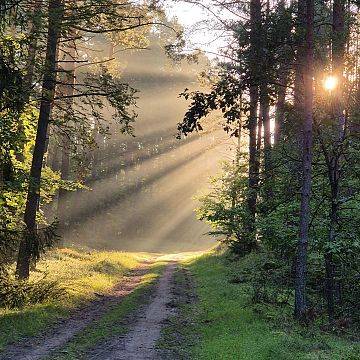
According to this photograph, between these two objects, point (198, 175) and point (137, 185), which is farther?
point (198, 175)

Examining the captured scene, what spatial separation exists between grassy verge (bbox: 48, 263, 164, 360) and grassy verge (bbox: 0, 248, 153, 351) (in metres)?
1.23

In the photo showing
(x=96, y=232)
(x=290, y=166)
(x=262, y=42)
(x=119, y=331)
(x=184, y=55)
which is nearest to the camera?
(x=119, y=331)

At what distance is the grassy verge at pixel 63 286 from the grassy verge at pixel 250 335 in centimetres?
383

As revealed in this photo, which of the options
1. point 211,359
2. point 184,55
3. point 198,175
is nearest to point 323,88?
point 184,55

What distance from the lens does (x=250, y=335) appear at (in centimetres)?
1052

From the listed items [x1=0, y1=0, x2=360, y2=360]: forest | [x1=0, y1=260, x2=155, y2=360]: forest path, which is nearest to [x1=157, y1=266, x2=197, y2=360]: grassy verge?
[x1=0, y1=0, x2=360, y2=360]: forest

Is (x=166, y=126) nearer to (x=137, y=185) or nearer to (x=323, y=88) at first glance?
(x=137, y=185)

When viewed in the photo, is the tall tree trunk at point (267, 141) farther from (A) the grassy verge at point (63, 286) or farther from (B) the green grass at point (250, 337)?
(A) the grassy verge at point (63, 286)

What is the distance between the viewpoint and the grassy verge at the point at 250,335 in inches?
354

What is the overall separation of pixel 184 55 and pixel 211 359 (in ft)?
49.5

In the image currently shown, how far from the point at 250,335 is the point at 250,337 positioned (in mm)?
199

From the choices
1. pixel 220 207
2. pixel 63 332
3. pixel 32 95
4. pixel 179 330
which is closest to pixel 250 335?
pixel 179 330

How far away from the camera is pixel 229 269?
22453 mm

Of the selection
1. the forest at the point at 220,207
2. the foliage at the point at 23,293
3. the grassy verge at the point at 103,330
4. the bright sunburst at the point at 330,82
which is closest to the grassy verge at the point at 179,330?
the forest at the point at 220,207
